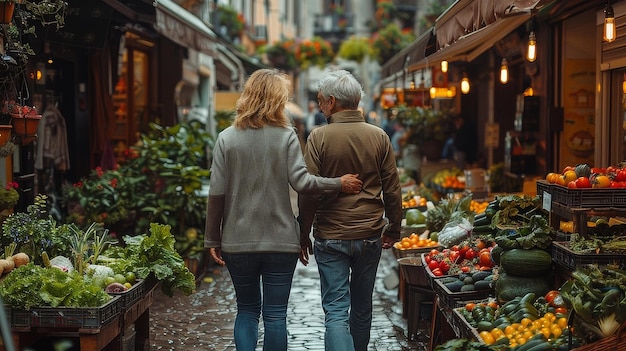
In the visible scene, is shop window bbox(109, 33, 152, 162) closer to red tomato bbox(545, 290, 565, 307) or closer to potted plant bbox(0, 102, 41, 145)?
potted plant bbox(0, 102, 41, 145)

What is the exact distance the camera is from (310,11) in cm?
5894

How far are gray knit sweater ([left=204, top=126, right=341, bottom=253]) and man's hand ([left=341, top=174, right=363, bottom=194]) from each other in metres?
0.13

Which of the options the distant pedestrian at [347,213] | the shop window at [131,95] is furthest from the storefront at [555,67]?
the shop window at [131,95]

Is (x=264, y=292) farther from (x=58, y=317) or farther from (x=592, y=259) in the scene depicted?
(x=592, y=259)

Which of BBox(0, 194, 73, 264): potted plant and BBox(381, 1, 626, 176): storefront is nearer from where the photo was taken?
BBox(0, 194, 73, 264): potted plant

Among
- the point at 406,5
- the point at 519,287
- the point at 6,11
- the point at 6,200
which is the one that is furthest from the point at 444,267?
the point at 406,5

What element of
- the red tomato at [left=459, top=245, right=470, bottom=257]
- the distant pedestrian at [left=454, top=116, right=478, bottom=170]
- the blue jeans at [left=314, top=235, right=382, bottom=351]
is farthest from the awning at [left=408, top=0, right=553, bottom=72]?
the distant pedestrian at [left=454, top=116, right=478, bottom=170]

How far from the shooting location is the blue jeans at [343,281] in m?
6.27

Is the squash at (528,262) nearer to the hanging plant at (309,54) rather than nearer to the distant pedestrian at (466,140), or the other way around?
the distant pedestrian at (466,140)

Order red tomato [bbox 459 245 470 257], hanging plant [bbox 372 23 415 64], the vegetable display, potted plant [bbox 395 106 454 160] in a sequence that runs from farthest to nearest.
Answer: hanging plant [bbox 372 23 415 64] < potted plant [bbox 395 106 454 160] < red tomato [bbox 459 245 470 257] < the vegetable display

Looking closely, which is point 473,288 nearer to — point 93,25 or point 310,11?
point 93,25

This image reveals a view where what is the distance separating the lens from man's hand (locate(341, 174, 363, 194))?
20.5 feet

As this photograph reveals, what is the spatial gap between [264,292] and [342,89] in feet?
4.79

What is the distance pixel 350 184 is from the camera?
627cm
